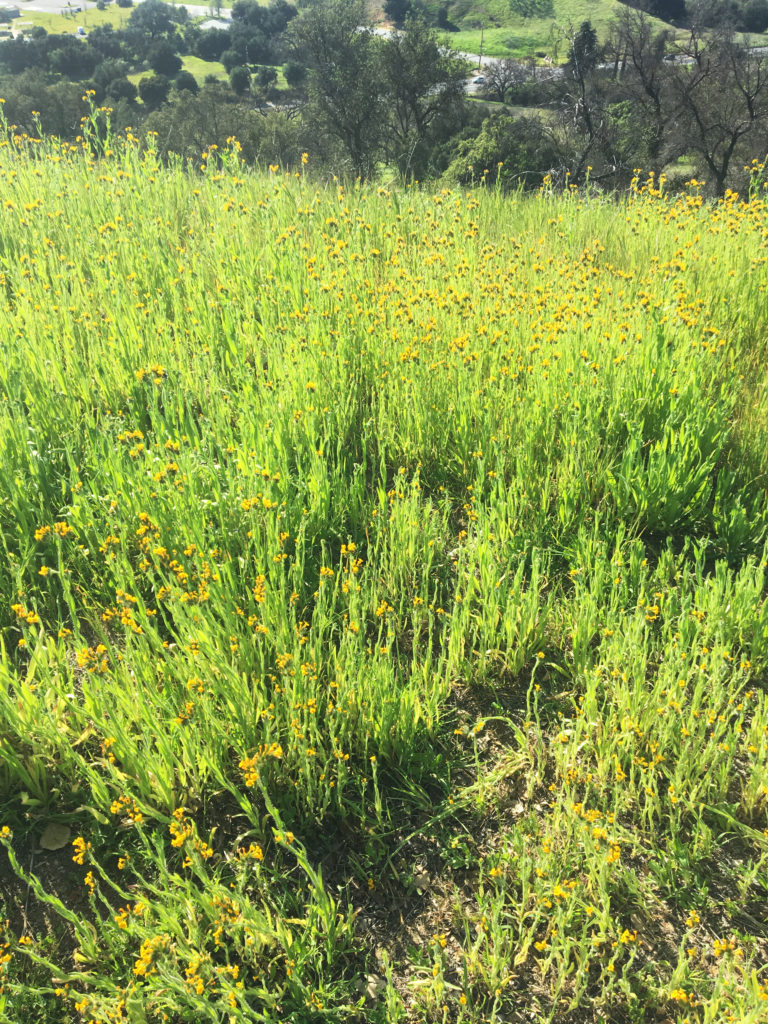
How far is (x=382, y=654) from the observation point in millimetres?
2309

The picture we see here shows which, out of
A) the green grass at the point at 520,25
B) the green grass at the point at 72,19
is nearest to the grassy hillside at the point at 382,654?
the green grass at the point at 520,25

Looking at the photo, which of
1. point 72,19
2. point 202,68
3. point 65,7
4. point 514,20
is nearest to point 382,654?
point 202,68

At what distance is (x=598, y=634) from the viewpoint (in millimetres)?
2613

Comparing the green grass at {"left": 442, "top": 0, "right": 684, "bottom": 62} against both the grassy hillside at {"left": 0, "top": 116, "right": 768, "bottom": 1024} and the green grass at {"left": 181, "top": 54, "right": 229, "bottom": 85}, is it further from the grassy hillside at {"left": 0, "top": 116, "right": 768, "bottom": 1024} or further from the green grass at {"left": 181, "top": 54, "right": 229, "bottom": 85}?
the grassy hillside at {"left": 0, "top": 116, "right": 768, "bottom": 1024}

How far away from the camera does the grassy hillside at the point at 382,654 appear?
170cm

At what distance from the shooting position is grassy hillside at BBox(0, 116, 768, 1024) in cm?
170

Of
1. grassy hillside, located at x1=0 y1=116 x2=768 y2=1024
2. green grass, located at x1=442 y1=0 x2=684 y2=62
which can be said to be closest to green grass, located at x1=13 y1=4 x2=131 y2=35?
green grass, located at x1=442 y1=0 x2=684 y2=62

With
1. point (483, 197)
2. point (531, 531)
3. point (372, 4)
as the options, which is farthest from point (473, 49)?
point (531, 531)

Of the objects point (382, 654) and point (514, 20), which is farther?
point (514, 20)

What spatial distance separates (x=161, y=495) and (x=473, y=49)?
337ft

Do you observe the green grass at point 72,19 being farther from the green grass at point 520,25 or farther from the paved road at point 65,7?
the green grass at point 520,25

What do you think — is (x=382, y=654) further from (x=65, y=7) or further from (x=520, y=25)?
(x=65, y=7)

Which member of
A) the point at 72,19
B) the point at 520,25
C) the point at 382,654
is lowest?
the point at 382,654

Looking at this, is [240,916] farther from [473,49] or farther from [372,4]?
[372,4]
